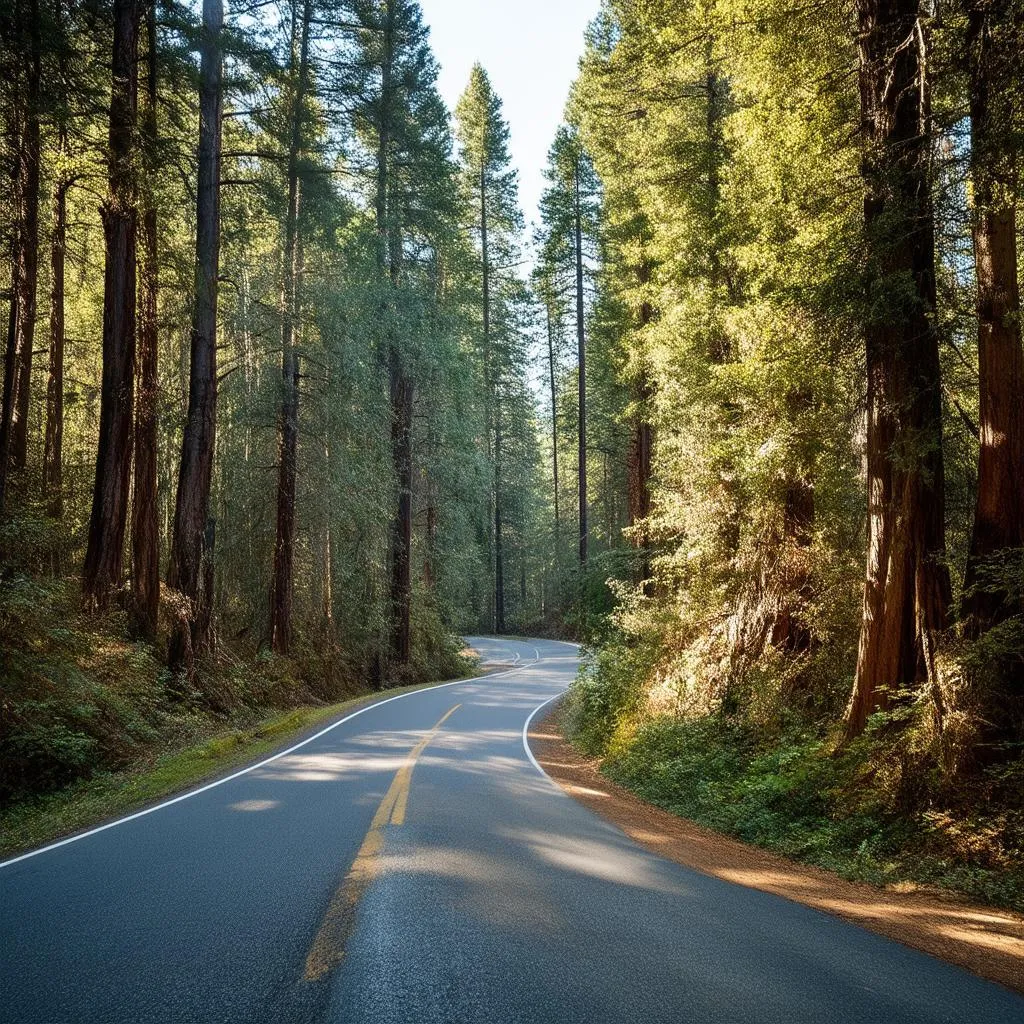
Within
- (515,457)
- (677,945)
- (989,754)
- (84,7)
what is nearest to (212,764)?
(677,945)

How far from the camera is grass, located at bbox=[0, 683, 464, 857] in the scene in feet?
26.3

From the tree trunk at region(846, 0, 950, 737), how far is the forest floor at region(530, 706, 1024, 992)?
2.11 m

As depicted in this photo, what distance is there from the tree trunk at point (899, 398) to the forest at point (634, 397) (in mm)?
44

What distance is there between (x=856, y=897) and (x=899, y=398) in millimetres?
5040

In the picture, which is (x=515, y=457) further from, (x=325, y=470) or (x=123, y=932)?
(x=123, y=932)

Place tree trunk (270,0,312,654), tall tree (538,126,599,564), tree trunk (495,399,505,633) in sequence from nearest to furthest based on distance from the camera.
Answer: tree trunk (270,0,312,654)
tall tree (538,126,599,564)
tree trunk (495,399,505,633)

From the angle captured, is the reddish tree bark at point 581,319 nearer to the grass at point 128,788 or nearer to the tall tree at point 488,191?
the tall tree at point 488,191

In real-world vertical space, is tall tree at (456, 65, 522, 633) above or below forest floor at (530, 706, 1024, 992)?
above

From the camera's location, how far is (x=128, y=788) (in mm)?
9711

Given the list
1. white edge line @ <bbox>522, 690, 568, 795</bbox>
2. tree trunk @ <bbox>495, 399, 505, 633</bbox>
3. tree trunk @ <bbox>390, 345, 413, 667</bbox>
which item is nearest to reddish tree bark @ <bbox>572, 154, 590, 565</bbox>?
tree trunk @ <bbox>390, 345, 413, 667</bbox>

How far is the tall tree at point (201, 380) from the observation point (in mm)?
15547

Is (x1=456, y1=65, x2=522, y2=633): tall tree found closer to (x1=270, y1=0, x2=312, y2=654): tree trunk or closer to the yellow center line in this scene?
(x1=270, y1=0, x2=312, y2=654): tree trunk

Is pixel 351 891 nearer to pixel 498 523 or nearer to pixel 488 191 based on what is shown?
pixel 488 191

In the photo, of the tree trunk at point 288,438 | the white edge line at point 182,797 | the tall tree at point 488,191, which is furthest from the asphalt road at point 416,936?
the tall tree at point 488,191
